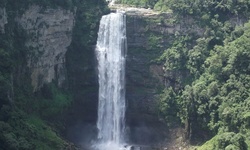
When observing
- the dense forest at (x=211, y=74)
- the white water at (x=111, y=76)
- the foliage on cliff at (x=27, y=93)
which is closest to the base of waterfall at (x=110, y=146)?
the white water at (x=111, y=76)

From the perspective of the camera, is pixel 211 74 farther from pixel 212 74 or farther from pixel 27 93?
pixel 27 93

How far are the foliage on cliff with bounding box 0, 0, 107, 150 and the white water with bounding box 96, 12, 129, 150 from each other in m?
1.35

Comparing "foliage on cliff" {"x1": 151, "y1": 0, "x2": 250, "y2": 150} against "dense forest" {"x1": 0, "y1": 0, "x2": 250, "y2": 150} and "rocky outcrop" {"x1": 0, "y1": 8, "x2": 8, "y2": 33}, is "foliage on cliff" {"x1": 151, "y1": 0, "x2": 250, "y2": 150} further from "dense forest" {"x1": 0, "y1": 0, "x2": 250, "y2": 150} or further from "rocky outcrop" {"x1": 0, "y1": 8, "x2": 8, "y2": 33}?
"rocky outcrop" {"x1": 0, "y1": 8, "x2": 8, "y2": 33}

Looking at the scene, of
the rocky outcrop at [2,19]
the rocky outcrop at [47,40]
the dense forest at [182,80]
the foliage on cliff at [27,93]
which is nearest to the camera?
the foliage on cliff at [27,93]

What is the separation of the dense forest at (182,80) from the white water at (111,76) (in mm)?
1265

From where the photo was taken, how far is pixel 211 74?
45.6m

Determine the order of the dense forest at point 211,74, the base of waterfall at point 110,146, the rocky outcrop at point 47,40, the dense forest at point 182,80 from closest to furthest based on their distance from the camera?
the dense forest at point 182,80
the dense forest at point 211,74
the rocky outcrop at point 47,40
the base of waterfall at point 110,146

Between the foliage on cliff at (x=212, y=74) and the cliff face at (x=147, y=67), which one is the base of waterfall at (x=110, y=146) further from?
the foliage on cliff at (x=212, y=74)

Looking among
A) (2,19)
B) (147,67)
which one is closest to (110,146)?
(147,67)

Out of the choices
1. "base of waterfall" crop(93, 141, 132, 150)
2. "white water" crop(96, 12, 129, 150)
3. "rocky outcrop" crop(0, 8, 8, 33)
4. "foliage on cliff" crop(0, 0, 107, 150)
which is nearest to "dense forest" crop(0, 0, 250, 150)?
"foliage on cliff" crop(0, 0, 107, 150)

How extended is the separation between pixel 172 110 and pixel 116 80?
6.06 meters

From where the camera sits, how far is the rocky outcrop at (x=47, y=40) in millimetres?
43219

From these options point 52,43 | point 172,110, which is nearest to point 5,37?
point 52,43

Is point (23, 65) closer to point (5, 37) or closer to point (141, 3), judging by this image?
point (5, 37)
